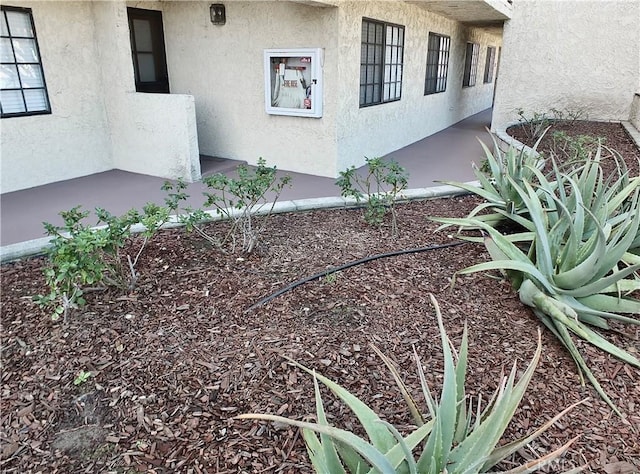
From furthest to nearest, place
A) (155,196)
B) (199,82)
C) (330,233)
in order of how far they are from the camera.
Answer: (199,82) < (155,196) < (330,233)

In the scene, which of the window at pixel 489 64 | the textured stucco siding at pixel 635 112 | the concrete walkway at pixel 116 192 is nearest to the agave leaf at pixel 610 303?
the concrete walkway at pixel 116 192

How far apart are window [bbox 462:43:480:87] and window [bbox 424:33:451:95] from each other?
6.02ft

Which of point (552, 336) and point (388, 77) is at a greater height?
point (388, 77)

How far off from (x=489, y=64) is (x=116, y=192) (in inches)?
527

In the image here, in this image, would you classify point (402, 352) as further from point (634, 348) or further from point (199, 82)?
point (199, 82)

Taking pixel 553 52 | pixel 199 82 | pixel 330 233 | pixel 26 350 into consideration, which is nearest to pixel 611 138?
pixel 553 52

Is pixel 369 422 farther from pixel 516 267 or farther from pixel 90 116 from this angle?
pixel 90 116

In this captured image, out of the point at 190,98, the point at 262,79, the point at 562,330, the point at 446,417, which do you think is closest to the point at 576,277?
the point at 562,330

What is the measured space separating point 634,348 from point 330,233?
7.10 feet

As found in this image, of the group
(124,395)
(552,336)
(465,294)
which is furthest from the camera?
(465,294)

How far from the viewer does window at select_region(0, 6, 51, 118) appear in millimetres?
5125

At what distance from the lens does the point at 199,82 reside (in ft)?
23.1

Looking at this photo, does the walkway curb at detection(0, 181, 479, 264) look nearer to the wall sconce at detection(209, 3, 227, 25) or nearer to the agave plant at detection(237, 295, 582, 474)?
the agave plant at detection(237, 295, 582, 474)

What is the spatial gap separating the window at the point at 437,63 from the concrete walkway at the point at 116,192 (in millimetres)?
2481
